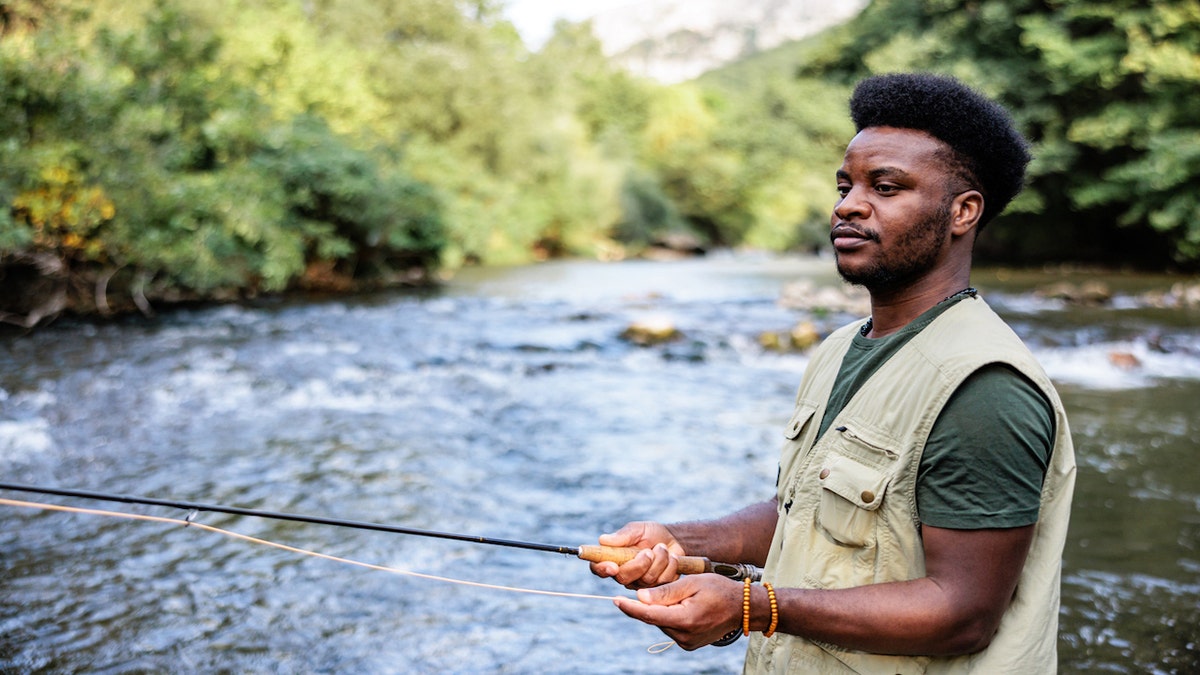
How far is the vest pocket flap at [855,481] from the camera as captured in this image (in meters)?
1.76

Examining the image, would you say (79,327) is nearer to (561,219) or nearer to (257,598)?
(257,598)

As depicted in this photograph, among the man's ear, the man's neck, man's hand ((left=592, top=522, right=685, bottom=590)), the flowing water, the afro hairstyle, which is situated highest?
the afro hairstyle

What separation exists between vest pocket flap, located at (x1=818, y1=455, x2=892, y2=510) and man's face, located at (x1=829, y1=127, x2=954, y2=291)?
0.40 metres

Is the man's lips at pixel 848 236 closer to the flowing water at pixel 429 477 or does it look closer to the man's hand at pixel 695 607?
the man's hand at pixel 695 607

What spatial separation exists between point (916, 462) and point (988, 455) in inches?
5.6

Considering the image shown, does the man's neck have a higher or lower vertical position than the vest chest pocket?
higher

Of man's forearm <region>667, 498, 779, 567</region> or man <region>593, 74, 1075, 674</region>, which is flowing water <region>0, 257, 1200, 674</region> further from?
man <region>593, 74, 1075, 674</region>

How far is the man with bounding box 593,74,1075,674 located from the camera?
1649 millimetres

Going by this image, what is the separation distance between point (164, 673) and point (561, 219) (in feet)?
134

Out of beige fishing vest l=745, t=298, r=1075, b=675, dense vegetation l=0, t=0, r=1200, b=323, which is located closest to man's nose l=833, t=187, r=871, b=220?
beige fishing vest l=745, t=298, r=1075, b=675

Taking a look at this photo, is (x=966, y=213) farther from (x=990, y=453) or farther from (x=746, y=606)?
(x=746, y=606)

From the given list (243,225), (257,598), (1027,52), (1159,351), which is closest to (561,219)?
(1027,52)

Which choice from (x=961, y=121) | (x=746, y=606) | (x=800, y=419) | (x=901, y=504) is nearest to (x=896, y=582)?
(x=901, y=504)

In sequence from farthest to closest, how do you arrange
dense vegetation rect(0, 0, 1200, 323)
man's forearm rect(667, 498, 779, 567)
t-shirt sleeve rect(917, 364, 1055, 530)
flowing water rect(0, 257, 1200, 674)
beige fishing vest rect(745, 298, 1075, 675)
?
dense vegetation rect(0, 0, 1200, 323), flowing water rect(0, 257, 1200, 674), man's forearm rect(667, 498, 779, 567), beige fishing vest rect(745, 298, 1075, 675), t-shirt sleeve rect(917, 364, 1055, 530)
